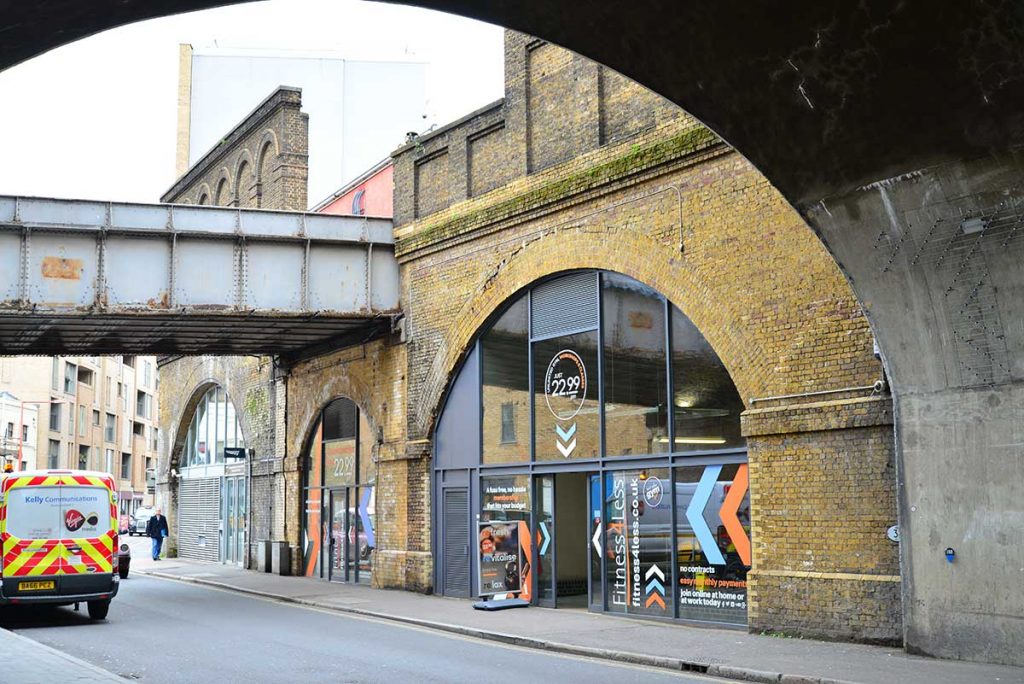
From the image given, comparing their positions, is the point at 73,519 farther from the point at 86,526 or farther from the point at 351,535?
the point at 351,535

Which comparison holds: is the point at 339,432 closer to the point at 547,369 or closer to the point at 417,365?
the point at 417,365

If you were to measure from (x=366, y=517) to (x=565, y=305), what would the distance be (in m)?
8.44

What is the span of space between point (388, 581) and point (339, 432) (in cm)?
476

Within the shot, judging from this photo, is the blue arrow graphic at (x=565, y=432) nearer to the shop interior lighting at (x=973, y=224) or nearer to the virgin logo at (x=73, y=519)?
the virgin logo at (x=73, y=519)

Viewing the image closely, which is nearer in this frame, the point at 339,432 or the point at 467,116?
the point at 467,116

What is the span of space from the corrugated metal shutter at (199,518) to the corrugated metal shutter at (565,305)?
19092 millimetres

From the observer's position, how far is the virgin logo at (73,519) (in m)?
17.3

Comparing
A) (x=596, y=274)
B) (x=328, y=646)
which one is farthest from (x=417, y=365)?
(x=328, y=646)

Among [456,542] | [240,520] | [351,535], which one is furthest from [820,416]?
[240,520]

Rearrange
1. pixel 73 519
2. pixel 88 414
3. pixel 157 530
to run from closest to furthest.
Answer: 1. pixel 73 519
2. pixel 157 530
3. pixel 88 414

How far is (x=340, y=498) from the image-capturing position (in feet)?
85.7

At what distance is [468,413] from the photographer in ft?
68.9

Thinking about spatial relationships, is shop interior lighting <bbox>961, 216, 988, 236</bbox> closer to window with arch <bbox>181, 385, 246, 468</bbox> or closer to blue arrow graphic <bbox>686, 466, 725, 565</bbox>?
blue arrow graphic <bbox>686, 466, 725, 565</bbox>

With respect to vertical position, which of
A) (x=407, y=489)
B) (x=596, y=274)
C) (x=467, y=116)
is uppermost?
(x=467, y=116)
